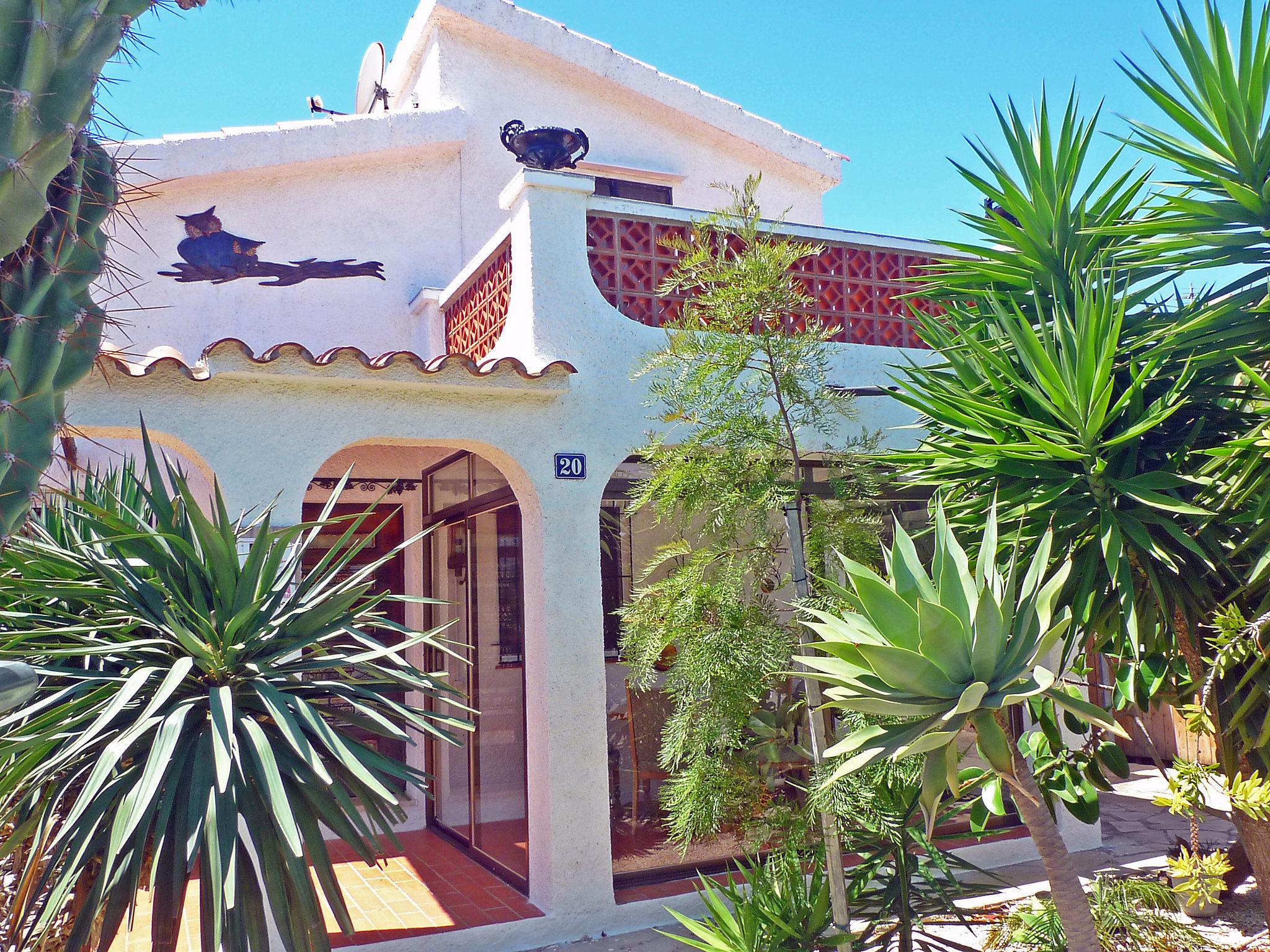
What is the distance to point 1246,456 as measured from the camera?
4.00 metres

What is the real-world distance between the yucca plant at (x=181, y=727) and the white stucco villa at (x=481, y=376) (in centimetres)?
71

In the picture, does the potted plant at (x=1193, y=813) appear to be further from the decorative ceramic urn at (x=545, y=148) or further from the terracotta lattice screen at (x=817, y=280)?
the decorative ceramic urn at (x=545, y=148)

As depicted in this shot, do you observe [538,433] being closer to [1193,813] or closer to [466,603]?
[466,603]

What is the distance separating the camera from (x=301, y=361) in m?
5.83

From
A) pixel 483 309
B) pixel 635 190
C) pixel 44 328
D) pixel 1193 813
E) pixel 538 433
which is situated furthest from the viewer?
pixel 635 190

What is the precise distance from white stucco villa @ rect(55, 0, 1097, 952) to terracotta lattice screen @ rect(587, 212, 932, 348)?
0.02 m

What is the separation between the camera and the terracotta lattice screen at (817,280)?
689 centimetres

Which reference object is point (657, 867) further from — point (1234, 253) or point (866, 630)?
point (1234, 253)

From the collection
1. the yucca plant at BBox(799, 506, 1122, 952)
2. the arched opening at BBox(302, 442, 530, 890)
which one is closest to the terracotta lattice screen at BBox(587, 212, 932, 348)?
the arched opening at BBox(302, 442, 530, 890)

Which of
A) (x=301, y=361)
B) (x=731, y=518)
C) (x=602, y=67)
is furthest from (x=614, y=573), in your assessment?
(x=602, y=67)

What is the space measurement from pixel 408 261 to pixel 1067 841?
300 inches

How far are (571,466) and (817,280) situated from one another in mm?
2407

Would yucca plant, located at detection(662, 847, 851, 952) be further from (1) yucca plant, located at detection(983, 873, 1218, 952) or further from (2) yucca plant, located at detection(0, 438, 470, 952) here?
(2) yucca plant, located at detection(0, 438, 470, 952)

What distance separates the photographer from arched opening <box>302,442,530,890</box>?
7.21 meters
